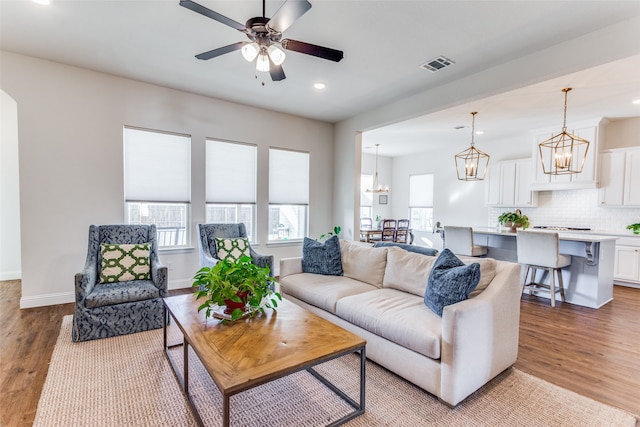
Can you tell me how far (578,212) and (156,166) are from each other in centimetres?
758

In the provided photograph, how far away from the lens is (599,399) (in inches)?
79.7

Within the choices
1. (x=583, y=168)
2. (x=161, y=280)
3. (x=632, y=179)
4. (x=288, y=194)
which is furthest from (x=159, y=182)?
(x=632, y=179)

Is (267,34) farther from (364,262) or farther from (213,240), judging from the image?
(213,240)

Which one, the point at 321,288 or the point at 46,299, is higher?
the point at 321,288

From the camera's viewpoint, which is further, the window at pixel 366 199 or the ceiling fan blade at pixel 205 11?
the window at pixel 366 199

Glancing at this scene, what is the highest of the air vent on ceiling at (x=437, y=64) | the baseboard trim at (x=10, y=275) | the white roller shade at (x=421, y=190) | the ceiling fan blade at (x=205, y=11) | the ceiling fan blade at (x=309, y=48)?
the air vent on ceiling at (x=437, y=64)

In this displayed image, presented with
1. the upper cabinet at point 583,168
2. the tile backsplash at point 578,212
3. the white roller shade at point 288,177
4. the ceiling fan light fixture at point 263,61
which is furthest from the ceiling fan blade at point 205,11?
the tile backsplash at point 578,212

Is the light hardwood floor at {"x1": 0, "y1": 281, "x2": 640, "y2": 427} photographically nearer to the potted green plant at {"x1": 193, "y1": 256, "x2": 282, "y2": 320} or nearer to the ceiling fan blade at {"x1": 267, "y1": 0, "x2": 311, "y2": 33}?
the potted green plant at {"x1": 193, "y1": 256, "x2": 282, "y2": 320}

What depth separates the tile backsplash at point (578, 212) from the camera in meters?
5.44

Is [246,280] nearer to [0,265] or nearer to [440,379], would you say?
[440,379]

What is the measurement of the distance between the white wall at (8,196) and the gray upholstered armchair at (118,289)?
10.1 ft

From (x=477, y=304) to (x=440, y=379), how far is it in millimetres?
524

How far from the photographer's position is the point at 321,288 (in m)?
2.94

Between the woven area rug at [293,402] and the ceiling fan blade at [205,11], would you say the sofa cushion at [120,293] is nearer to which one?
the woven area rug at [293,402]
